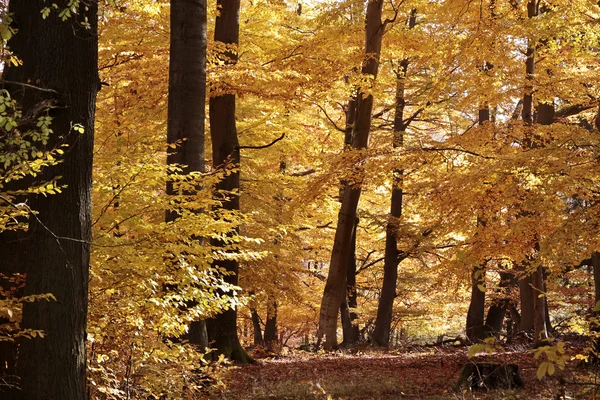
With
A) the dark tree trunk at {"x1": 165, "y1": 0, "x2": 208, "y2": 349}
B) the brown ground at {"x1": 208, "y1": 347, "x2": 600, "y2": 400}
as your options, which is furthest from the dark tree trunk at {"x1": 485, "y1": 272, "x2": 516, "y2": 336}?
the dark tree trunk at {"x1": 165, "y1": 0, "x2": 208, "y2": 349}

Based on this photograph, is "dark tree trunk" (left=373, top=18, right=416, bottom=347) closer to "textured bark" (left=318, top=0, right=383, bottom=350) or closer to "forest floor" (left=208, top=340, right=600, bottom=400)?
"textured bark" (left=318, top=0, right=383, bottom=350)

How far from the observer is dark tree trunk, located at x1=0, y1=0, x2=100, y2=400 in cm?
459

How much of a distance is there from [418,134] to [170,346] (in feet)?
48.6

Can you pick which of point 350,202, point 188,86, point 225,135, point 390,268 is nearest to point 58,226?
point 188,86

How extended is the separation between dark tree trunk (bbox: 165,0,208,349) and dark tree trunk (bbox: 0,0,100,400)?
3262 millimetres

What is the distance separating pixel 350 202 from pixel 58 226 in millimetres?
9665

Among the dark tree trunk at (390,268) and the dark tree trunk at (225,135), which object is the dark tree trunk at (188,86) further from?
the dark tree trunk at (390,268)

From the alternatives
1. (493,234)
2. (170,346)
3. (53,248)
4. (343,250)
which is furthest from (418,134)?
(53,248)

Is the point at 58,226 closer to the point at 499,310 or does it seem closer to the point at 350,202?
the point at 350,202

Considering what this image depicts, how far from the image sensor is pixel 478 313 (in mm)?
17328

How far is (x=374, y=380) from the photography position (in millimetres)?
9422

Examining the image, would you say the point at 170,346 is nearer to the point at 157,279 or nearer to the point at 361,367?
the point at 157,279

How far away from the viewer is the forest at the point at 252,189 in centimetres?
467

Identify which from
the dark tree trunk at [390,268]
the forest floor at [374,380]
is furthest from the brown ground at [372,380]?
the dark tree trunk at [390,268]
